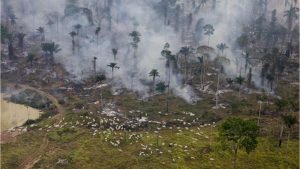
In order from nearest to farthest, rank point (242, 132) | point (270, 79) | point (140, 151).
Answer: point (242, 132)
point (140, 151)
point (270, 79)

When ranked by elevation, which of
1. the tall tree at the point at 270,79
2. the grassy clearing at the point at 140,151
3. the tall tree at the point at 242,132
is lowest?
the grassy clearing at the point at 140,151

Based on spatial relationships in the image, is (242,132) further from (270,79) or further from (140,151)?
(270,79)

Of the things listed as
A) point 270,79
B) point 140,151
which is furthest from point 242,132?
point 270,79

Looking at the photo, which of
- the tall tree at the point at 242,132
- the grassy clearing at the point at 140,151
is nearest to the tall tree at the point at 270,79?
the grassy clearing at the point at 140,151

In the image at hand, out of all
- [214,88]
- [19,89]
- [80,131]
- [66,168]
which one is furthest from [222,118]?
[19,89]

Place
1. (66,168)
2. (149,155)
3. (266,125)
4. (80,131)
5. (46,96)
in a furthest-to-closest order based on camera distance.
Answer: (46,96)
(266,125)
(80,131)
(149,155)
(66,168)

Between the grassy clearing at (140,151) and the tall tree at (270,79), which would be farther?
the tall tree at (270,79)

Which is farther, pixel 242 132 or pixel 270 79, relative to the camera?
pixel 270 79

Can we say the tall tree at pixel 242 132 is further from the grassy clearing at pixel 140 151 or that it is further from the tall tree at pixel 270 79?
the tall tree at pixel 270 79

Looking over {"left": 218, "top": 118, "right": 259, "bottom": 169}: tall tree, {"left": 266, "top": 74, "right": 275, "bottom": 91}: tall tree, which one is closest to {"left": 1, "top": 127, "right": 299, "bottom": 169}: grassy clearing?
{"left": 218, "top": 118, "right": 259, "bottom": 169}: tall tree

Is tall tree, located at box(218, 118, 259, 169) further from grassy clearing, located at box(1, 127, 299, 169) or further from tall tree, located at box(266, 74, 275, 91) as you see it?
tall tree, located at box(266, 74, 275, 91)

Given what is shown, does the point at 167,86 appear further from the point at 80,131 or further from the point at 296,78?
the point at 296,78
